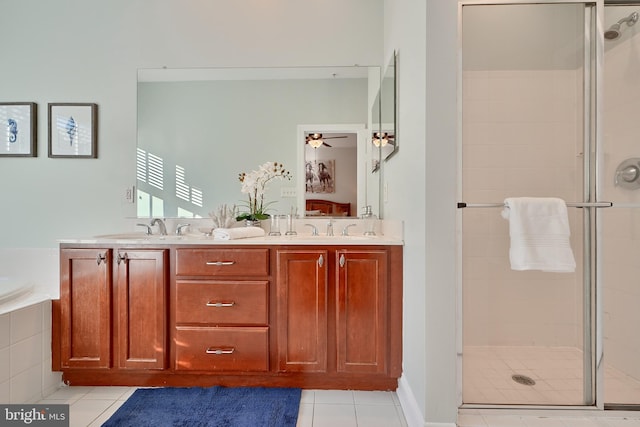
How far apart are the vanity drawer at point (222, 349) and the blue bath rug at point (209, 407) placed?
13cm

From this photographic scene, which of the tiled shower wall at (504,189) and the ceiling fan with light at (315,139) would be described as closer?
the tiled shower wall at (504,189)

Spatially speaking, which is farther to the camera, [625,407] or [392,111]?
[392,111]

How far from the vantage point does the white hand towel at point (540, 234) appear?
1.49 meters

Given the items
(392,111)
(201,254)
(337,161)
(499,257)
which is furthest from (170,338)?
(499,257)

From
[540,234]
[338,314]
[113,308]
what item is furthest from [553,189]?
[113,308]

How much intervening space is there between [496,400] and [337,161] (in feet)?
5.50

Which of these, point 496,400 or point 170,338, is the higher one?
point 170,338

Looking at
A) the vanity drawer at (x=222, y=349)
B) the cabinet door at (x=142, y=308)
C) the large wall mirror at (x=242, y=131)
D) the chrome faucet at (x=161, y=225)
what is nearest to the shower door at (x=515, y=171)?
the large wall mirror at (x=242, y=131)

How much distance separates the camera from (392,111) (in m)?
2.04

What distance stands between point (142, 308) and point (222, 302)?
0.45 m

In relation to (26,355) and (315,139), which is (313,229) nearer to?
(315,139)

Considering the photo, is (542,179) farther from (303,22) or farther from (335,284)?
(303,22)

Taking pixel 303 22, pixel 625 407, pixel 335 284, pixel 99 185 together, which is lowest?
pixel 625 407

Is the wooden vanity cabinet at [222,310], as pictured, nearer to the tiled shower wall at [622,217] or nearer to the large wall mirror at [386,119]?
the large wall mirror at [386,119]
